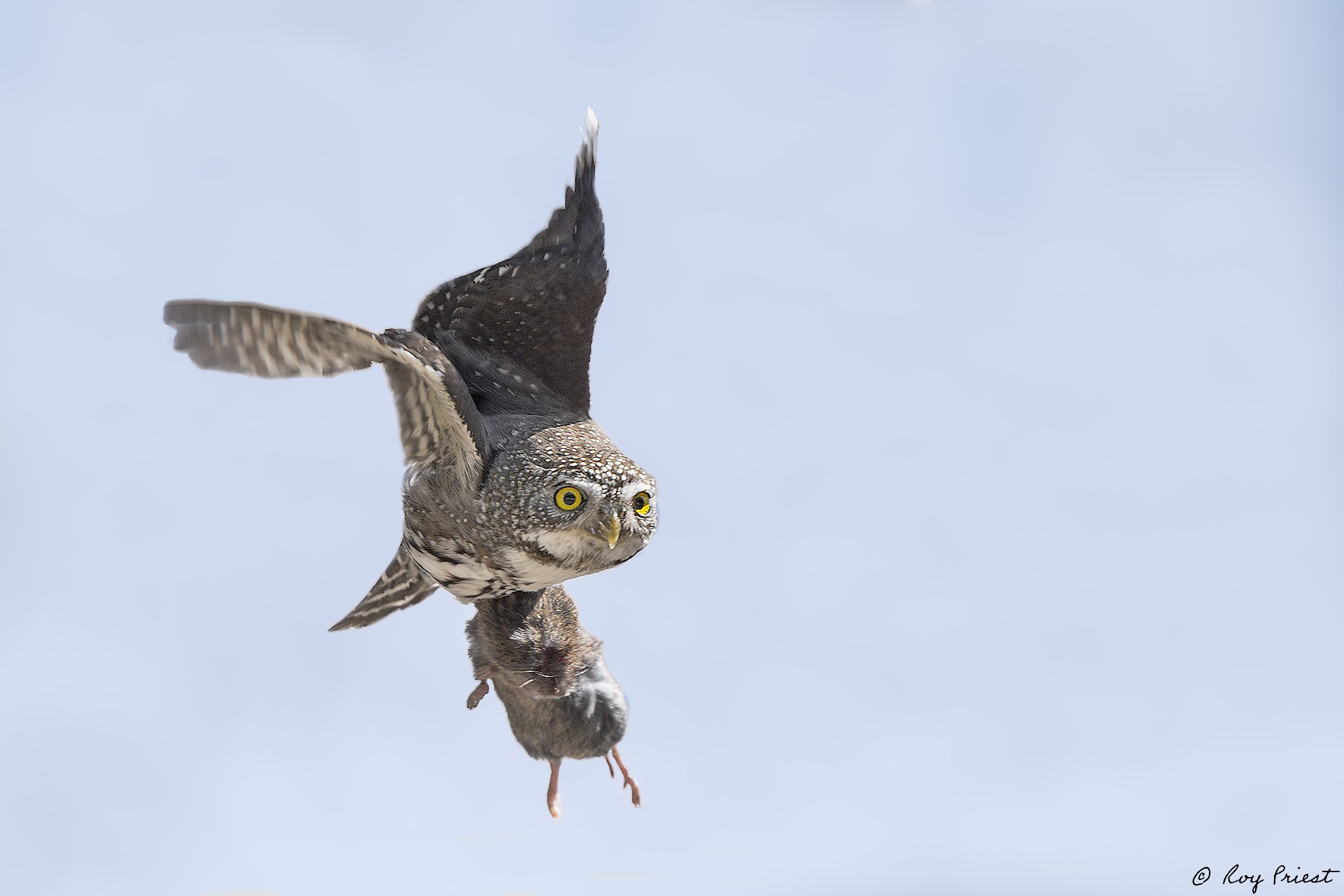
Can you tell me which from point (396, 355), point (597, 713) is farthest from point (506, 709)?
point (396, 355)

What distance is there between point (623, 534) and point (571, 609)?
992 millimetres

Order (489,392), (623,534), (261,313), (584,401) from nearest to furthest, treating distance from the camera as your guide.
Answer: (261,313)
(623,534)
(489,392)
(584,401)

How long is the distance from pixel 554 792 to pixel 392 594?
42.2 inches

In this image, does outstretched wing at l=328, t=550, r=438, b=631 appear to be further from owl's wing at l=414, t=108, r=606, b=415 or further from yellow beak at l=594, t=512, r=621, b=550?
yellow beak at l=594, t=512, r=621, b=550

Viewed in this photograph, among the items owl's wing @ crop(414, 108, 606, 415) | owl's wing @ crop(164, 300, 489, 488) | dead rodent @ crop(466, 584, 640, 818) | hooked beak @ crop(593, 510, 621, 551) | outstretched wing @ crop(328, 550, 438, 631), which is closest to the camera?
owl's wing @ crop(164, 300, 489, 488)

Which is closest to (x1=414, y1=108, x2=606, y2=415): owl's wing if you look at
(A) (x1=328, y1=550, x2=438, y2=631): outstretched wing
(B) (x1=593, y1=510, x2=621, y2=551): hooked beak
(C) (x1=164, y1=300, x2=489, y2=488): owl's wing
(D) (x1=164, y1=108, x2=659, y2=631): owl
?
(D) (x1=164, y1=108, x2=659, y2=631): owl

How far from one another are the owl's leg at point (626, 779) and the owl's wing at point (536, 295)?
144cm

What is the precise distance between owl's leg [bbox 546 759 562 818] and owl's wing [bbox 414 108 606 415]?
4.80ft

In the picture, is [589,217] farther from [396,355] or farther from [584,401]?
[396,355]

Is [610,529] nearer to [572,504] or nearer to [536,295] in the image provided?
[572,504]

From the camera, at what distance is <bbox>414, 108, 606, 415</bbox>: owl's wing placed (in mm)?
5355

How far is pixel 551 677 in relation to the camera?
5191 millimetres

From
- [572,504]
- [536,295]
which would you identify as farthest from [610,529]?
[536,295]

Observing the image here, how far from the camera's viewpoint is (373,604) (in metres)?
5.64
